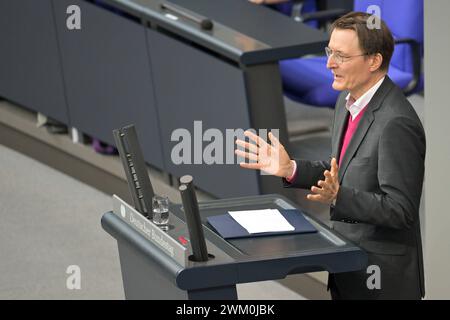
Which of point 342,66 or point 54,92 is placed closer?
point 342,66

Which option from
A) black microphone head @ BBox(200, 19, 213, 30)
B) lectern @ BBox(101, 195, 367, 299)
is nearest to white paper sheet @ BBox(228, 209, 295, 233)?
lectern @ BBox(101, 195, 367, 299)

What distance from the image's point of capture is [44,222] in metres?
5.64

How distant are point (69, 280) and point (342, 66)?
249cm

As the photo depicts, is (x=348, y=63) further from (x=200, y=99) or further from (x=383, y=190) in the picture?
(x=200, y=99)

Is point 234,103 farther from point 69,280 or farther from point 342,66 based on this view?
point 342,66

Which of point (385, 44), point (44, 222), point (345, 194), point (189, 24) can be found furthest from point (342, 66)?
point (44, 222)

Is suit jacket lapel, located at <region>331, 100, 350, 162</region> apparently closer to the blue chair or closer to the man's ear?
the man's ear

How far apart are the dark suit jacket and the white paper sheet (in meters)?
0.11

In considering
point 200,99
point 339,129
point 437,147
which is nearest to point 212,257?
point 339,129

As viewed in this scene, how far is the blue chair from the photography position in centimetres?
547

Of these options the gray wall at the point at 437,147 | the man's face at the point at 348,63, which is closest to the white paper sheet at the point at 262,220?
the man's face at the point at 348,63

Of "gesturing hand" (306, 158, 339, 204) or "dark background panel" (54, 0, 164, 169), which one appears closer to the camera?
"gesturing hand" (306, 158, 339, 204)

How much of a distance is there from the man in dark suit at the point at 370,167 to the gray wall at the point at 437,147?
46cm

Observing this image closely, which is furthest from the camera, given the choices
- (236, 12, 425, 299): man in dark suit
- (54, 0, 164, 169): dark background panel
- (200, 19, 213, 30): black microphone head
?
(54, 0, 164, 169): dark background panel
